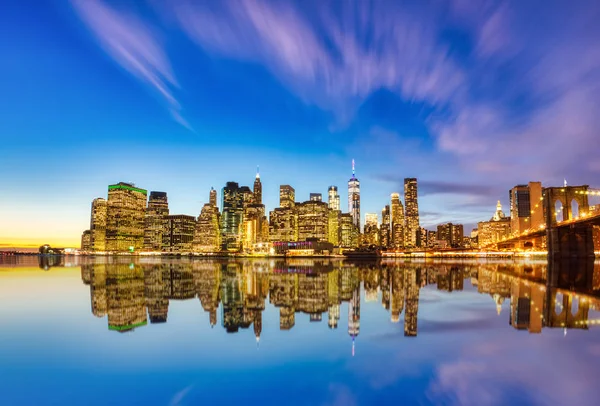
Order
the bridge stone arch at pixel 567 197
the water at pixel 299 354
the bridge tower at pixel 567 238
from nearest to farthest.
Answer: the water at pixel 299 354 → the bridge tower at pixel 567 238 → the bridge stone arch at pixel 567 197

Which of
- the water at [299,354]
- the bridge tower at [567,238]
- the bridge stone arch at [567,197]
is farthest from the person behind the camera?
the bridge stone arch at [567,197]

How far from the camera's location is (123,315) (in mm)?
17031

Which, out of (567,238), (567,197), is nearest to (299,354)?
(567,238)

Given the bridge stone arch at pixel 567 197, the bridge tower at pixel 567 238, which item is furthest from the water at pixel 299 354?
the bridge stone arch at pixel 567 197

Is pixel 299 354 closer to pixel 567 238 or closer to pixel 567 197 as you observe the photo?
pixel 567 238

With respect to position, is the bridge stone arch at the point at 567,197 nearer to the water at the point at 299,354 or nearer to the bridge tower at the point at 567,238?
the bridge tower at the point at 567,238

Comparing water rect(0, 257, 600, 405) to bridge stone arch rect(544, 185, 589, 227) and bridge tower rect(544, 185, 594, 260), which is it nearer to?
bridge tower rect(544, 185, 594, 260)

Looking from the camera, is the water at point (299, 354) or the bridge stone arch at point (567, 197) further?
the bridge stone arch at point (567, 197)

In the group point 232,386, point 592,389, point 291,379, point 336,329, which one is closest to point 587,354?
point 592,389

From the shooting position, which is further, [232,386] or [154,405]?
[232,386]

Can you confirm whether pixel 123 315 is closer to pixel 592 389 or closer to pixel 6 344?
pixel 6 344

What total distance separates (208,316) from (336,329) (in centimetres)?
610

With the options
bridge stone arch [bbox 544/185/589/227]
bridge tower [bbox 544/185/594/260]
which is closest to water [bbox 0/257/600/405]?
bridge tower [bbox 544/185/594/260]

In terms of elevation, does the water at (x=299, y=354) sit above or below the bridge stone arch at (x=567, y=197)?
below
